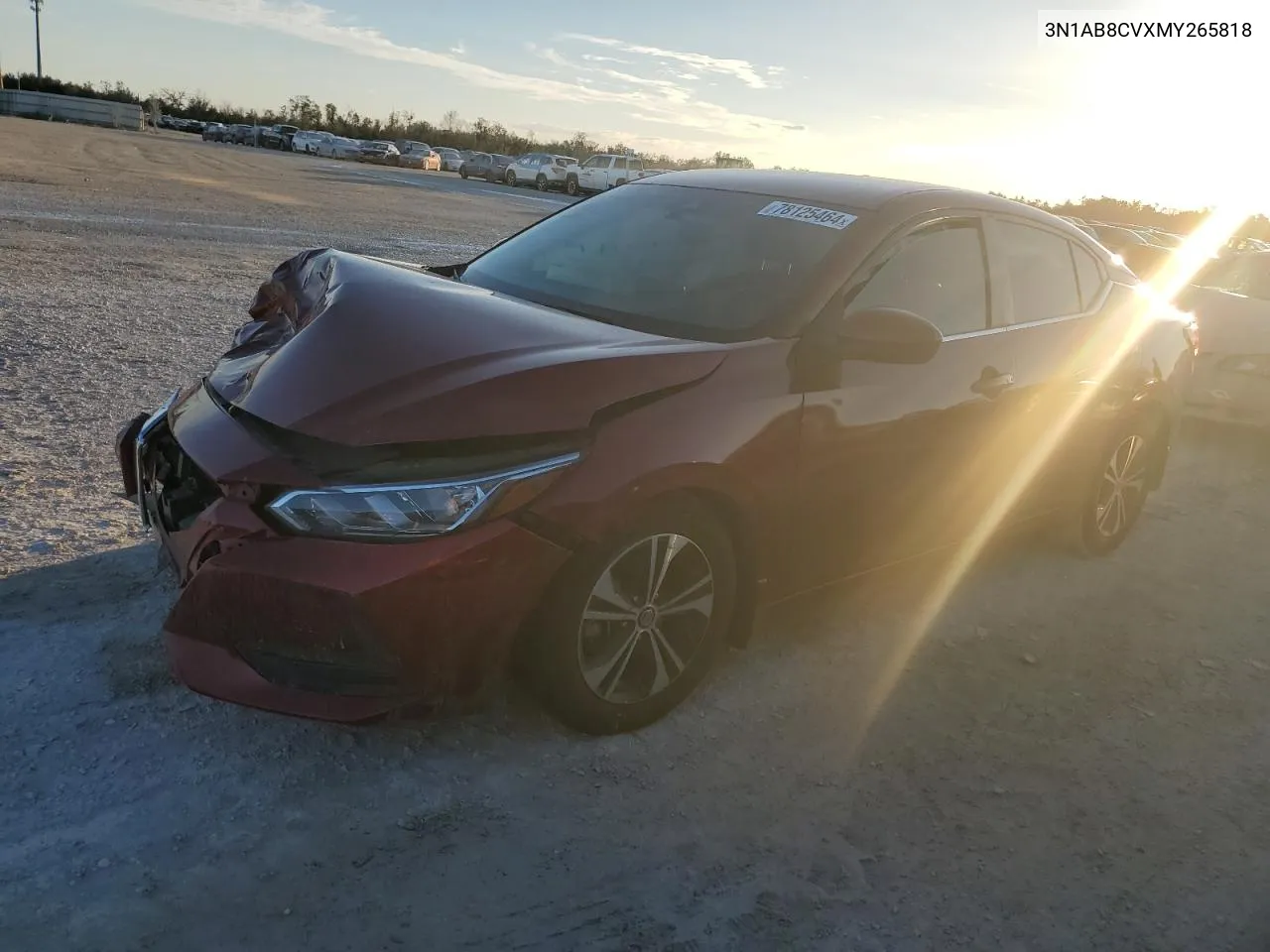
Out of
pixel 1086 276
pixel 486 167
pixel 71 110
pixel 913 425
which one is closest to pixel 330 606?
pixel 913 425

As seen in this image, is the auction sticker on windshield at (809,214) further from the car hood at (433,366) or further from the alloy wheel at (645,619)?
the alloy wheel at (645,619)

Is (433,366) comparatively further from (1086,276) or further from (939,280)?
(1086,276)

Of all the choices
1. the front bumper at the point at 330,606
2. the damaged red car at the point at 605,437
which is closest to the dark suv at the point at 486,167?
the damaged red car at the point at 605,437

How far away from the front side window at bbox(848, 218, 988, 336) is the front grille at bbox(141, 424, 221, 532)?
2.11 metres

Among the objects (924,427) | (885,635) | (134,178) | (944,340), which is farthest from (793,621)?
(134,178)

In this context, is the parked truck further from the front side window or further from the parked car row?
the front side window

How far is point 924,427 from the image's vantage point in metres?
3.77

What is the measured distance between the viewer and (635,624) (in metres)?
3.08

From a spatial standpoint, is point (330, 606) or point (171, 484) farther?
point (171, 484)

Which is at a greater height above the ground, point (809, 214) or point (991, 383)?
point (809, 214)

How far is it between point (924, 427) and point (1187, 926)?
1751mm

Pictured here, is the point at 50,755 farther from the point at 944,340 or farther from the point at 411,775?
the point at 944,340

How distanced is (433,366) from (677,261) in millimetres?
1339

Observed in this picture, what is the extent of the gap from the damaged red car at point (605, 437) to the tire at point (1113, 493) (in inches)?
19.6
